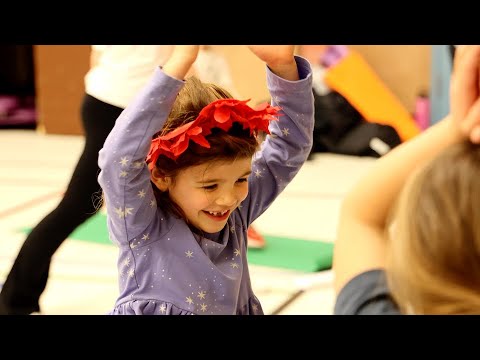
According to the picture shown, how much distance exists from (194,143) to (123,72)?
65 cm

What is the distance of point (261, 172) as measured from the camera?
1.39m

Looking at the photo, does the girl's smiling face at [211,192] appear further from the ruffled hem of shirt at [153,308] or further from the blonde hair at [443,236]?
the blonde hair at [443,236]

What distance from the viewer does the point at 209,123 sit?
1.22 metres

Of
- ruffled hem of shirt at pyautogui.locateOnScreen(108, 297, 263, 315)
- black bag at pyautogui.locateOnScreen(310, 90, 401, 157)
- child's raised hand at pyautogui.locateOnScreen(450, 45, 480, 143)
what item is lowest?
black bag at pyautogui.locateOnScreen(310, 90, 401, 157)

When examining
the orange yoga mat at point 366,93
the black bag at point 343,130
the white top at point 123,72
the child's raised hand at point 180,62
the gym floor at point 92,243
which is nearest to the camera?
the child's raised hand at point 180,62

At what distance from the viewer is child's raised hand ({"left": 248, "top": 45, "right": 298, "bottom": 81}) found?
1120 millimetres

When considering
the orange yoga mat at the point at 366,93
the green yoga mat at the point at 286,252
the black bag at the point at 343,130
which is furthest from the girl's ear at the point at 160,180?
the orange yoga mat at the point at 366,93

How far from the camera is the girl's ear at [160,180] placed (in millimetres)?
1291

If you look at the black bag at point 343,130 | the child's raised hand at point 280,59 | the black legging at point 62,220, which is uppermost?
the child's raised hand at point 280,59

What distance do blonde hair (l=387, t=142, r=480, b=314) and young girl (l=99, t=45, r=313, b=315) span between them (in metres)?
0.57

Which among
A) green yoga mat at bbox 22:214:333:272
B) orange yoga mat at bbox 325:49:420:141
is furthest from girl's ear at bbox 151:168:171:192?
orange yoga mat at bbox 325:49:420:141

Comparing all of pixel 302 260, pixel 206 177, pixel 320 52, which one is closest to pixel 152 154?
pixel 206 177

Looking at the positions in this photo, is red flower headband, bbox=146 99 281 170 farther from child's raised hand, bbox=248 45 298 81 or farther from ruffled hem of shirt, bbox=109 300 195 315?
ruffled hem of shirt, bbox=109 300 195 315
